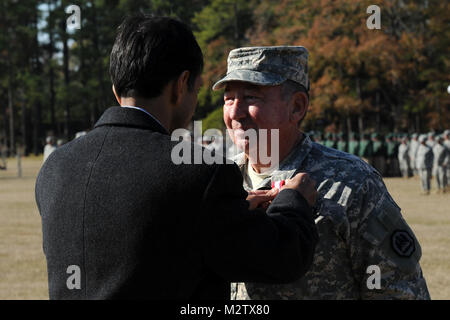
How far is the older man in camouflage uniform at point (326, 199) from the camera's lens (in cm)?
265

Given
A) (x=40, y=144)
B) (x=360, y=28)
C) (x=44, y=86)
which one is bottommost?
(x=40, y=144)

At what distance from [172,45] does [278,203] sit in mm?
643

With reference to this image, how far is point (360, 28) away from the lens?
36719 mm

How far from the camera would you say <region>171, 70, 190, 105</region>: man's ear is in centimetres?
225

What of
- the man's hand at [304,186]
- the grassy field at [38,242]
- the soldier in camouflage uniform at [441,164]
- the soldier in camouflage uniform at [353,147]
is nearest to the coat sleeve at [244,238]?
the man's hand at [304,186]

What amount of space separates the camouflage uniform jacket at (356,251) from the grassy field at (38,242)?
5580 mm

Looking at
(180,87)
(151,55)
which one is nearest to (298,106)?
(180,87)

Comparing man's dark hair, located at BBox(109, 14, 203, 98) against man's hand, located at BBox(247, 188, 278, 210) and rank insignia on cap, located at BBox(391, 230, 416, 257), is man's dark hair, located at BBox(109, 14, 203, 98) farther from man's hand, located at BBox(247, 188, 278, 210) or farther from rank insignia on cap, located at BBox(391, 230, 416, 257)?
rank insignia on cap, located at BBox(391, 230, 416, 257)

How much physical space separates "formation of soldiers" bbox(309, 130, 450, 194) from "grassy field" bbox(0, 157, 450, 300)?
3.36 feet

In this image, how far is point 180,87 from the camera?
227cm

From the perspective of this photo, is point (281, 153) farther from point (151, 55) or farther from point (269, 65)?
point (151, 55)

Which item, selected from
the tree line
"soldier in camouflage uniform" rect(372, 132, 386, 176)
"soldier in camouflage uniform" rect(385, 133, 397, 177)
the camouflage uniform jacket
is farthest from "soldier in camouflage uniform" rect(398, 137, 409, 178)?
the camouflage uniform jacket
